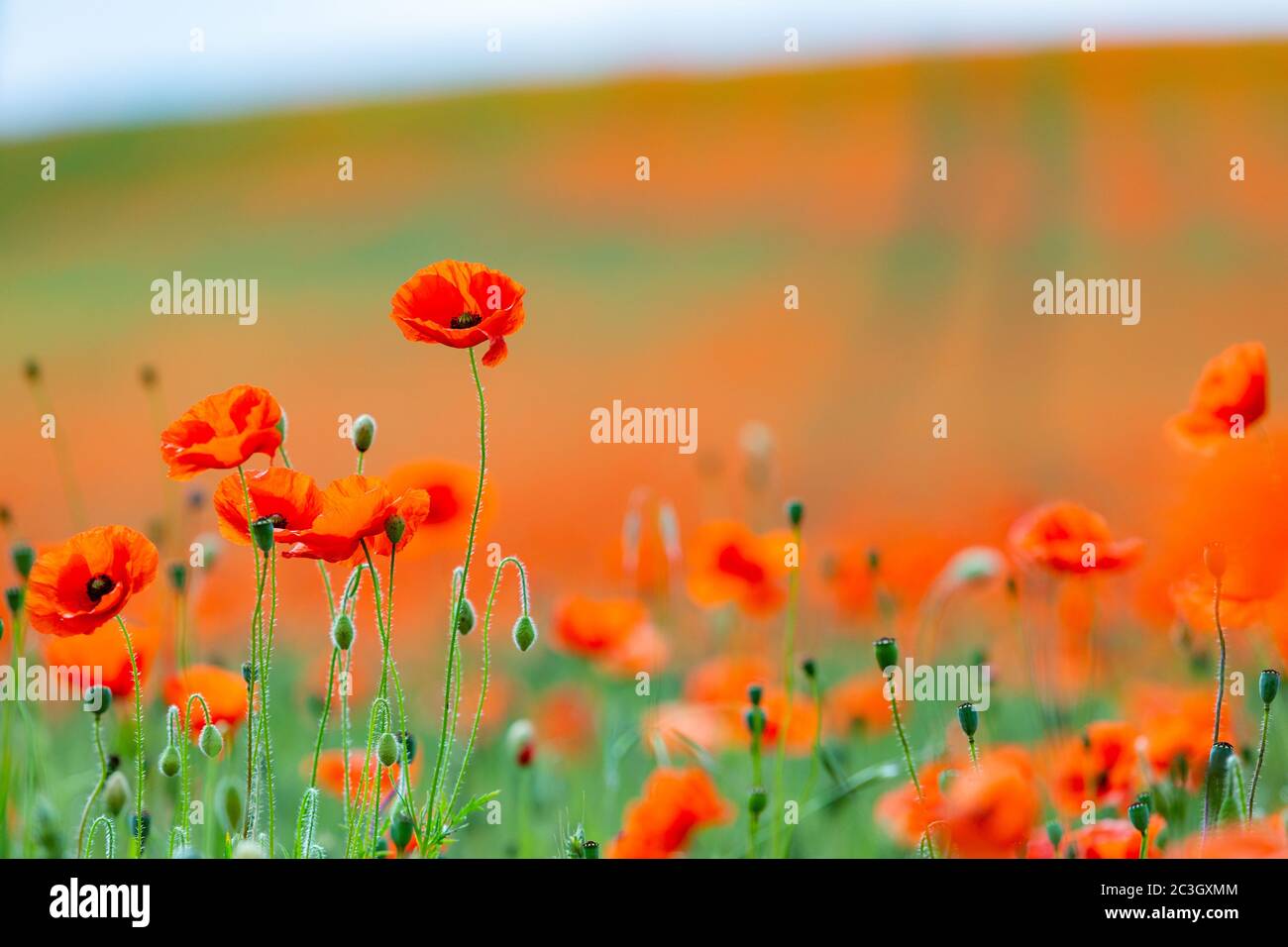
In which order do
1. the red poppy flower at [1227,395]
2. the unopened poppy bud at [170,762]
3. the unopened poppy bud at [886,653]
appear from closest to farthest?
1. the unopened poppy bud at [170,762]
2. the unopened poppy bud at [886,653]
3. the red poppy flower at [1227,395]

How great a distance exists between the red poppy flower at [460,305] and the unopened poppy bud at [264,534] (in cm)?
20

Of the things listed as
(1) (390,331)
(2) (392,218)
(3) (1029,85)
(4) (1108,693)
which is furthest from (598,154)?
(4) (1108,693)

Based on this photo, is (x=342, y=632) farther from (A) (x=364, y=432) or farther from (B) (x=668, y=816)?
(B) (x=668, y=816)

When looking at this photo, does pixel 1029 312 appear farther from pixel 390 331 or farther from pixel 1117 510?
pixel 390 331

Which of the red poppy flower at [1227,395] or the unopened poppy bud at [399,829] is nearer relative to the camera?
the unopened poppy bud at [399,829]

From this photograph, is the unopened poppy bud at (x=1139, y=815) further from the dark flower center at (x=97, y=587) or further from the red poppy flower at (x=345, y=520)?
the dark flower center at (x=97, y=587)

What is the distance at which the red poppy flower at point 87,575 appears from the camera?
958mm

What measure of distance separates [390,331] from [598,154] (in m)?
1.35

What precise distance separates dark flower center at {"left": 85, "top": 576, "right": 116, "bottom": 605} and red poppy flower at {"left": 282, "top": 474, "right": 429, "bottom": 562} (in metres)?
0.16

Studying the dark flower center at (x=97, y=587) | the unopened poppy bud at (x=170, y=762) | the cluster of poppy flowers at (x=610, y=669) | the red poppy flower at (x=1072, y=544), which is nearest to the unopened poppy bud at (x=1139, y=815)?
the cluster of poppy flowers at (x=610, y=669)

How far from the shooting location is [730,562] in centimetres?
156

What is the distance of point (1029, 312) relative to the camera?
415 centimetres

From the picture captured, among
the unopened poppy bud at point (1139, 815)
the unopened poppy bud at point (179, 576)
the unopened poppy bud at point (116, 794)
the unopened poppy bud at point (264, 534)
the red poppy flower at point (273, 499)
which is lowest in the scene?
the unopened poppy bud at point (1139, 815)

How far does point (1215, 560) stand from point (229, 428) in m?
0.82
